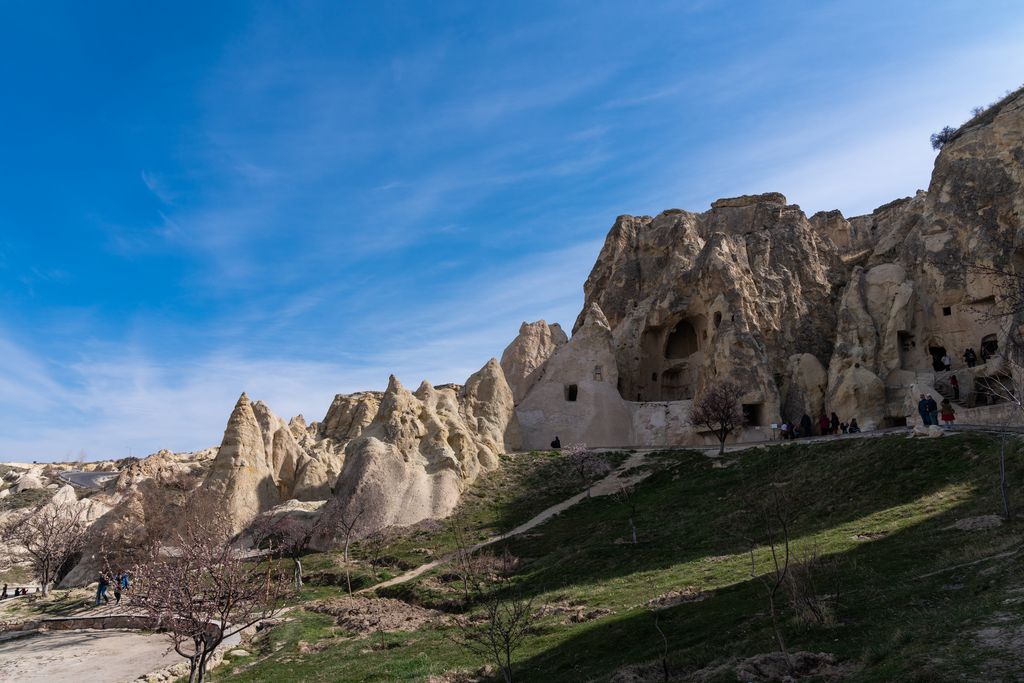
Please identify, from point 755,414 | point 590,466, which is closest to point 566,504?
point 590,466

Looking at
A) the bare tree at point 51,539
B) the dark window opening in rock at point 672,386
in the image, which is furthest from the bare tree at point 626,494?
the bare tree at point 51,539

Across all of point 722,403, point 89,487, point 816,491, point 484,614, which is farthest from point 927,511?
point 89,487

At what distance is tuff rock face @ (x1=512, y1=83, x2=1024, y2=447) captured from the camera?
128 ft

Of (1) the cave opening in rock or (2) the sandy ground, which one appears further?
(1) the cave opening in rock

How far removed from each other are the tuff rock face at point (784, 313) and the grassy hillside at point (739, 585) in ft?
44.0

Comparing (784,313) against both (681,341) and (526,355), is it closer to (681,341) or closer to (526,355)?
(681,341)

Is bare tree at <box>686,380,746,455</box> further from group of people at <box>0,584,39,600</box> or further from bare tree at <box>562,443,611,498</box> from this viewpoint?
group of people at <box>0,584,39,600</box>

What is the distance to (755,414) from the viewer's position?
143ft

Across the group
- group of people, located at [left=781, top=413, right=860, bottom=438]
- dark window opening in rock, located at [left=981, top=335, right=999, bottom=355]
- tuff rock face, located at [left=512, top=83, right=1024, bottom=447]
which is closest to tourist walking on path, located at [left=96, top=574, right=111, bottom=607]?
tuff rock face, located at [left=512, top=83, right=1024, bottom=447]

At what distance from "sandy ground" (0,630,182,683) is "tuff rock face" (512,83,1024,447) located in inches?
1206

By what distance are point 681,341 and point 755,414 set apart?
47.1ft

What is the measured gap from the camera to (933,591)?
35.0ft

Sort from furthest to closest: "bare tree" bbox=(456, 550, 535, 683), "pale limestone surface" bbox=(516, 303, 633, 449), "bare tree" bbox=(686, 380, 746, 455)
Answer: "pale limestone surface" bbox=(516, 303, 633, 449) → "bare tree" bbox=(686, 380, 746, 455) → "bare tree" bbox=(456, 550, 535, 683)

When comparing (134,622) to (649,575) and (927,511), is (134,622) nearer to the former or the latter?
(649,575)
